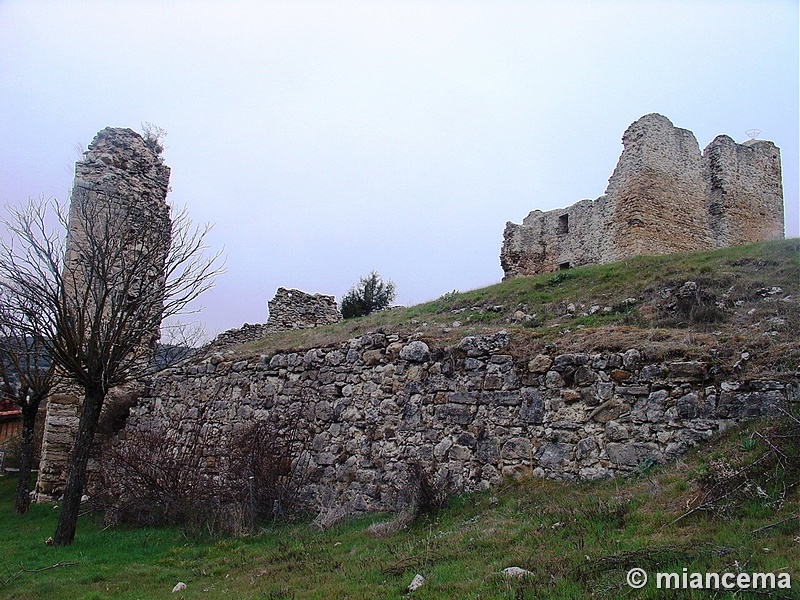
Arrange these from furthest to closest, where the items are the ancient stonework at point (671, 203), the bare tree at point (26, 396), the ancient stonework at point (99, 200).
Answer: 1. the ancient stonework at point (671, 203)
2. the ancient stonework at point (99, 200)
3. the bare tree at point (26, 396)

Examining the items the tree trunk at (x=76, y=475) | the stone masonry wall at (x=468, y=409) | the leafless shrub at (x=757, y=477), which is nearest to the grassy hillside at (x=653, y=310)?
the stone masonry wall at (x=468, y=409)

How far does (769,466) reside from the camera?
16.8 ft

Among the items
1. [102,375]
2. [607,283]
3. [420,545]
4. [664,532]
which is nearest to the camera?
[664,532]

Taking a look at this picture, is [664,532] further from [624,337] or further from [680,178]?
[680,178]

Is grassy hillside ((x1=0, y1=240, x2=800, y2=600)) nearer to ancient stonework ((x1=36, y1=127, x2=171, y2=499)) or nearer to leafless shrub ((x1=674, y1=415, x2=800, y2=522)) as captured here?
leafless shrub ((x1=674, y1=415, x2=800, y2=522))

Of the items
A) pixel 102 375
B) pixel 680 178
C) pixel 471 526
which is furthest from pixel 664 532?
pixel 680 178

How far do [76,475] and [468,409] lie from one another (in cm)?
644

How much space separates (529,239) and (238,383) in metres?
16.4

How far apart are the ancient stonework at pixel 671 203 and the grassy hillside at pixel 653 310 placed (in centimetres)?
555

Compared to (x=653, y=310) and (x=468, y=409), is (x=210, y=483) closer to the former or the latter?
(x=468, y=409)

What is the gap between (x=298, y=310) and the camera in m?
21.7

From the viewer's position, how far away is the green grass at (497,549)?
4266 mm

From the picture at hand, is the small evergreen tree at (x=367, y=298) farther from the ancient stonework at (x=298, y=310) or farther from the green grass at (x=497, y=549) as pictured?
the green grass at (x=497, y=549)

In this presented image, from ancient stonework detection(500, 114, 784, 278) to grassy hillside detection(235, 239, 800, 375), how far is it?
5555 mm
